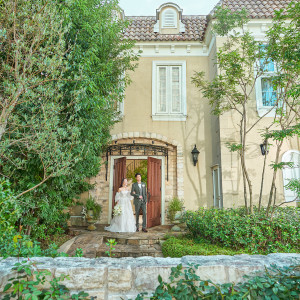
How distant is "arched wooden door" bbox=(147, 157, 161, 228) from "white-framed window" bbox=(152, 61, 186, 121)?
1.77 m

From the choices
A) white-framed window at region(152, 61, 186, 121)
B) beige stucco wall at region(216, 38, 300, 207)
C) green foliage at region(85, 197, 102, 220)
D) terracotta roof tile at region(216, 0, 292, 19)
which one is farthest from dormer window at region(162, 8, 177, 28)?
green foliage at region(85, 197, 102, 220)

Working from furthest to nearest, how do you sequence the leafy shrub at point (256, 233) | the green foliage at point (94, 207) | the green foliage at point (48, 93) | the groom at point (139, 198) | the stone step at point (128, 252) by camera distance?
the green foliage at point (94, 207)
the groom at point (139, 198)
the stone step at point (128, 252)
the leafy shrub at point (256, 233)
the green foliage at point (48, 93)

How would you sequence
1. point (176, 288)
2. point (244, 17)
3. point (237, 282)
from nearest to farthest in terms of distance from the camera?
point (176, 288) < point (237, 282) < point (244, 17)

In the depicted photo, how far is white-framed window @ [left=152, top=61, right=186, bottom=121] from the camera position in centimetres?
912

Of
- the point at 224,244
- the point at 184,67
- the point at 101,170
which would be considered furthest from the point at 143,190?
the point at 184,67

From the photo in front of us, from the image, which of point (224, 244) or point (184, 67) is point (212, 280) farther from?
point (184, 67)

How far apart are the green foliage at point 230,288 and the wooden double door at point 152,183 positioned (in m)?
6.42

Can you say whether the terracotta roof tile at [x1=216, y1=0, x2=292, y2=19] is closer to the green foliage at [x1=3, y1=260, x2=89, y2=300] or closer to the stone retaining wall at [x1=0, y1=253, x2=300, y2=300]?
the stone retaining wall at [x1=0, y1=253, x2=300, y2=300]

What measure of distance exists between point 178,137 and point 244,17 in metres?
4.28

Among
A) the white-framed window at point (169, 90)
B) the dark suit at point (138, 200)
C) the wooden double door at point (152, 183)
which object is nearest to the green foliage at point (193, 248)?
the dark suit at point (138, 200)

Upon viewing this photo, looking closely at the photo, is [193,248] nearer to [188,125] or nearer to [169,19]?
[188,125]

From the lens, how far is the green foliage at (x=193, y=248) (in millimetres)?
4641

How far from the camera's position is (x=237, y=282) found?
204 cm

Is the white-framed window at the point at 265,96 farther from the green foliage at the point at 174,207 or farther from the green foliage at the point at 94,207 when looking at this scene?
the green foliage at the point at 94,207
